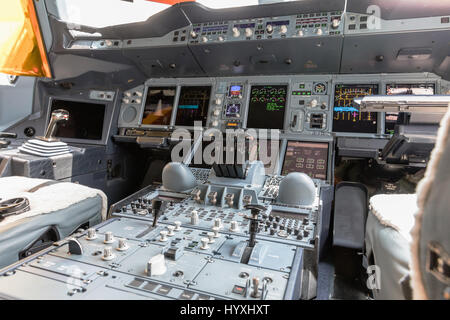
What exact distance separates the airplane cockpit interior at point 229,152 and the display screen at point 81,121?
21 millimetres

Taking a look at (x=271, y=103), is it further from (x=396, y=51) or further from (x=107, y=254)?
(x=107, y=254)

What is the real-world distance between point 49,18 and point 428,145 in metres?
3.53

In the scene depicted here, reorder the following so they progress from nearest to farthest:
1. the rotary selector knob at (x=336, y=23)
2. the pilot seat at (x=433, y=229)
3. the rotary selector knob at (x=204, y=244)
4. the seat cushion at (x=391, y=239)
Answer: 1. the pilot seat at (x=433, y=229)
2. the seat cushion at (x=391, y=239)
3. the rotary selector knob at (x=204, y=244)
4. the rotary selector knob at (x=336, y=23)

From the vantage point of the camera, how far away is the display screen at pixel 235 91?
2922 millimetres

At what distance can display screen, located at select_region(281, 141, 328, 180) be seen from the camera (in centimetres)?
229

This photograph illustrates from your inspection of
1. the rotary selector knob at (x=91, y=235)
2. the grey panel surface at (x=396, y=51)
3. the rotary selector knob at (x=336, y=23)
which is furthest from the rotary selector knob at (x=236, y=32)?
the rotary selector knob at (x=91, y=235)

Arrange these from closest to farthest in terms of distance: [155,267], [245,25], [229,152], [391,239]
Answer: [391,239]
[155,267]
[229,152]
[245,25]

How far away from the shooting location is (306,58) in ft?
8.43

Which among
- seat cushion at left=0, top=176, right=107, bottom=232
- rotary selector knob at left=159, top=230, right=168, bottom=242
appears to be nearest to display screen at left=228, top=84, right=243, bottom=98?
seat cushion at left=0, top=176, right=107, bottom=232

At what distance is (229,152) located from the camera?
5.84ft

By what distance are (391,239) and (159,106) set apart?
2.84 meters

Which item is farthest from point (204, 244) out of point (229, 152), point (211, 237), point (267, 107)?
point (267, 107)

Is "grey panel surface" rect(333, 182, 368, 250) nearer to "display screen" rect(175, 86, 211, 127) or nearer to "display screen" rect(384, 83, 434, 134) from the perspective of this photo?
"display screen" rect(384, 83, 434, 134)

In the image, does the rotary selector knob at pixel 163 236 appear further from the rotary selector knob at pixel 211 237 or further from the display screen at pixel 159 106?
the display screen at pixel 159 106
